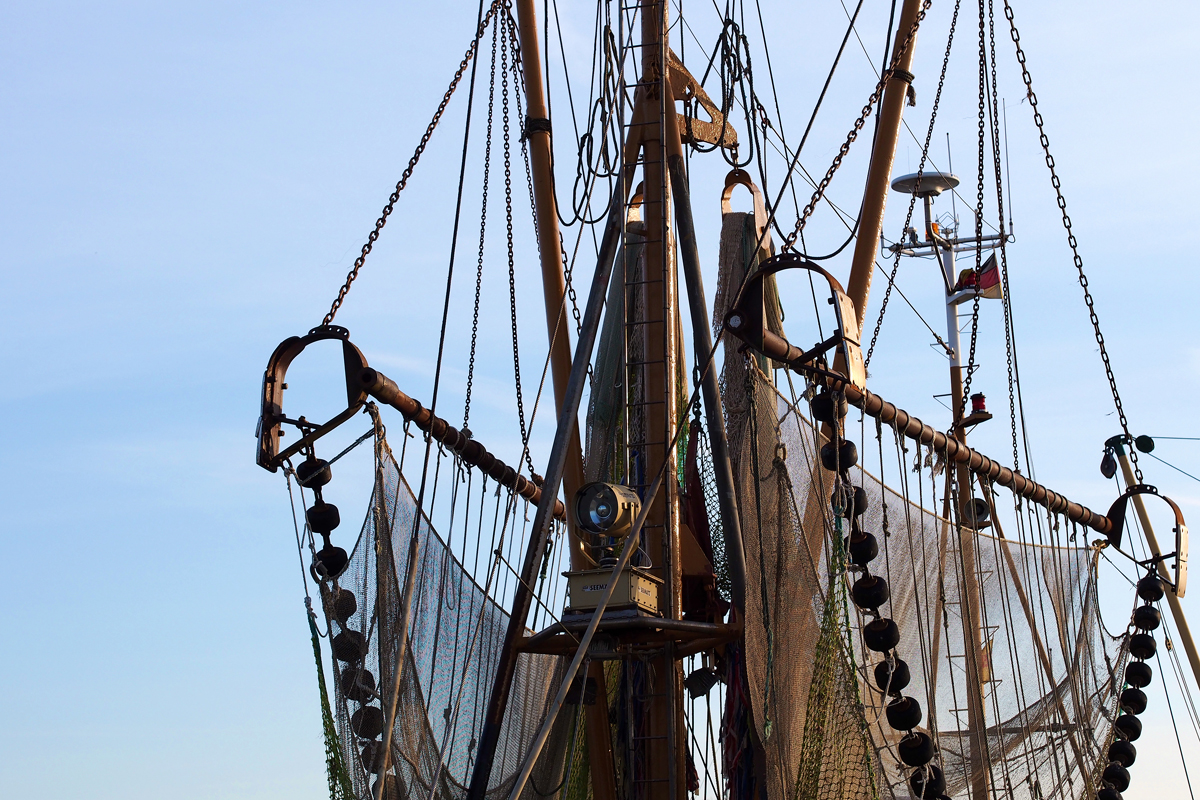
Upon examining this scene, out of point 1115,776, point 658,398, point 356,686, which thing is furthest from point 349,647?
point 1115,776

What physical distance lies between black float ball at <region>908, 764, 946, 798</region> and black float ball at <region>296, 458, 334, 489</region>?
3917 mm

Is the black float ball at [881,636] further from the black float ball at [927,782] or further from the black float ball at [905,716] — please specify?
the black float ball at [927,782]

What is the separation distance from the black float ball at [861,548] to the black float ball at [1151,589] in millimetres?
6392

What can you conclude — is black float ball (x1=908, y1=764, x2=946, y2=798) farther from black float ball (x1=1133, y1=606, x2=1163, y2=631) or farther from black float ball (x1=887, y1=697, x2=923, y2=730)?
black float ball (x1=1133, y1=606, x2=1163, y2=631)

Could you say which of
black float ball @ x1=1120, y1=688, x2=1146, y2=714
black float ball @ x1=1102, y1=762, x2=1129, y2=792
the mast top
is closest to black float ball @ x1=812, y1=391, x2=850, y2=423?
black float ball @ x1=1102, y1=762, x2=1129, y2=792

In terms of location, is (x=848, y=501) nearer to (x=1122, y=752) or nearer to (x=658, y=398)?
(x=658, y=398)

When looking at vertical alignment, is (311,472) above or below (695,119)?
below

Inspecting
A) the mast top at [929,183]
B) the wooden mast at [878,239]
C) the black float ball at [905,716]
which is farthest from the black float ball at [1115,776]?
the mast top at [929,183]

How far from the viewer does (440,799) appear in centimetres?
977

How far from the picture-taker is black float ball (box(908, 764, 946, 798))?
340 inches

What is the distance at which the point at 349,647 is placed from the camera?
9.58 meters

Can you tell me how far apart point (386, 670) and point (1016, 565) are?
19.8ft

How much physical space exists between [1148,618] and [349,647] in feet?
25.0

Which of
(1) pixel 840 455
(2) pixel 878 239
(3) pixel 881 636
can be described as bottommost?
(3) pixel 881 636
